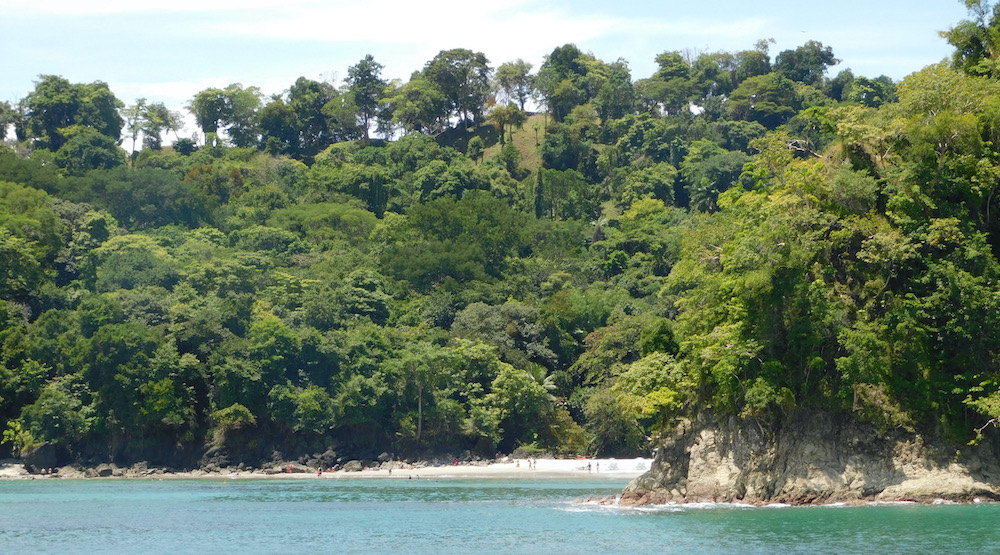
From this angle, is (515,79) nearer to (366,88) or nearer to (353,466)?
(366,88)

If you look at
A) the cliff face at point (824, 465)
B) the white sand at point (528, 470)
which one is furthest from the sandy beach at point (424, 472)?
the cliff face at point (824, 465)

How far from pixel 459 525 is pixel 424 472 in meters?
22.9

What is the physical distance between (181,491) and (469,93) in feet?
210

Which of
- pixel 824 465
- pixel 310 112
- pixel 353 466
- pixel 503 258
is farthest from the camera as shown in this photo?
pixel 310 112

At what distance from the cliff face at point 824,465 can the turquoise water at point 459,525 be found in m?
0.98

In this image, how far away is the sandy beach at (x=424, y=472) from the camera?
5366cm

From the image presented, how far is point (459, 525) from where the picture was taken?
3247 centimetres

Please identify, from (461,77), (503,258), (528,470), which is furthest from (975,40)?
(461,77)

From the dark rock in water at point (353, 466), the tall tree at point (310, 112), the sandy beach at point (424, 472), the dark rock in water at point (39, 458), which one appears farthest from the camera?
the tall tree at point (310, 112)

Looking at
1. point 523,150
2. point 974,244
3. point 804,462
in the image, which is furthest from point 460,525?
point 523,150

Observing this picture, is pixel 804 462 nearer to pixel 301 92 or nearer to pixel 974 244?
pixel 974 244

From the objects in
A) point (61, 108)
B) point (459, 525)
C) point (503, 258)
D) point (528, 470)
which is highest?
point (61, 108)

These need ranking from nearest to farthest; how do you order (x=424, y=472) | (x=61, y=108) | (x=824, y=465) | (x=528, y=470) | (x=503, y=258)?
(x=824, y=465) → (x=424, y=472) → (x=528, y=470) → (x=503, y=258) → (x=61, y=108)

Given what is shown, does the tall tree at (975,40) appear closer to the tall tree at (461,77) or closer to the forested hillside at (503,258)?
the forested hillside at (503,258)
